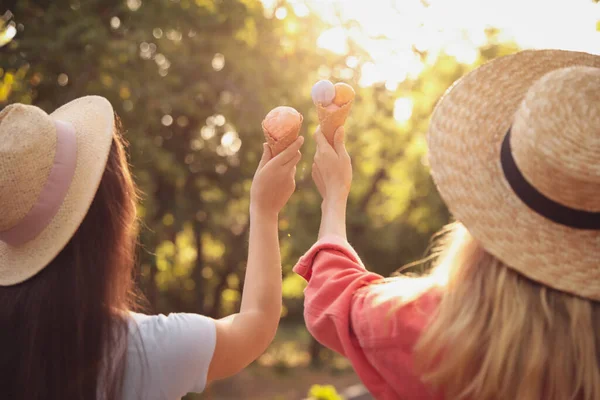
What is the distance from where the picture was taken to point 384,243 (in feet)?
67.3

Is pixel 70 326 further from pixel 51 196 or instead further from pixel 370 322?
pixel 370 322

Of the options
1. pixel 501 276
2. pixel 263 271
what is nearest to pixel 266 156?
pixel 263 271

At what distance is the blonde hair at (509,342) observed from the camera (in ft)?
4.64

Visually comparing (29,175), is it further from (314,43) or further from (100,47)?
(314,43)

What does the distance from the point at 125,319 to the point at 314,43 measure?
35.7 feet

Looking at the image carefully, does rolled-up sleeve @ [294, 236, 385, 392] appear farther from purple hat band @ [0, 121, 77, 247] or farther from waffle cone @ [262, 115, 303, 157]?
purple hat band @ [0, 121, 77, 247]

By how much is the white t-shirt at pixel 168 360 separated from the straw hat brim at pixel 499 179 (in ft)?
2.35

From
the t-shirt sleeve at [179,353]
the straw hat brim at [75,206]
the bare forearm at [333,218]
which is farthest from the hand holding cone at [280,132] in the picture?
the t-shirt sleeve at [179,353]

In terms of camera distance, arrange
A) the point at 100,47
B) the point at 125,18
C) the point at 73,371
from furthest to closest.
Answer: the point at 125,18
the point at 100,47
the point at 73,371

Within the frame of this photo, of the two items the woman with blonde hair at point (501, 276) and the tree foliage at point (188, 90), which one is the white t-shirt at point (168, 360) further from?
the tree foliage at point (188, 90)

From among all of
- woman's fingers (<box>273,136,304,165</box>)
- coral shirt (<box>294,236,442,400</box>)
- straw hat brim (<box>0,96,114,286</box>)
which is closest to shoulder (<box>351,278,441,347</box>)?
coral shirt (<box>294,236,442,400</box>)

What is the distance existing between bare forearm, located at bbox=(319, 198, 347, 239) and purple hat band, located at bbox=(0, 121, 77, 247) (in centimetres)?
69

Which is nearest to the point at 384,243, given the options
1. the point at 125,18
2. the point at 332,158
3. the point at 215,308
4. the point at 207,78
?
the point at 215,308

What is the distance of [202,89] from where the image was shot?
9.90 metres
